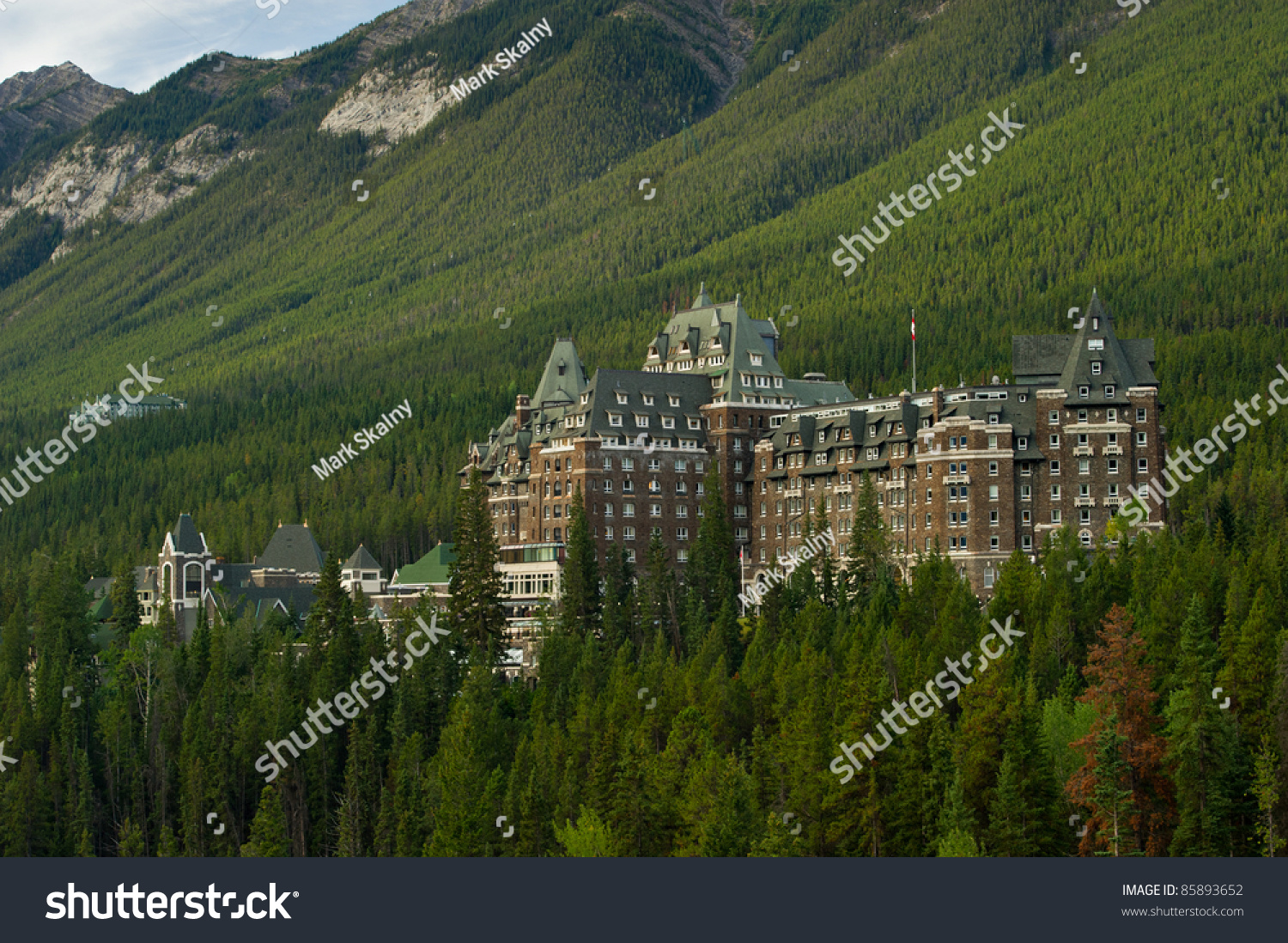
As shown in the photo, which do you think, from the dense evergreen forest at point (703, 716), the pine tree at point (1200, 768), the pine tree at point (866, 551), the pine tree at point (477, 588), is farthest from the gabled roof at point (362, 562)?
the pine tree at point (1200, 768)

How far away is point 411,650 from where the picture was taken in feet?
490

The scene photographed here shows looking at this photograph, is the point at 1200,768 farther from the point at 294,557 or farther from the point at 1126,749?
the point at 294,557

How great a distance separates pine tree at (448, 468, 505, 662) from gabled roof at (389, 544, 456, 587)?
62.3 feet

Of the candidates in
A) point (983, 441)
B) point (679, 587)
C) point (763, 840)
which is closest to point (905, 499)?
point (983, 441)

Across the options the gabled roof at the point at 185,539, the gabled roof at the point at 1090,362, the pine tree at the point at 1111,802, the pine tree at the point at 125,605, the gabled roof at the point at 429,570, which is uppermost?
the gabled roof at the point at 1090,362

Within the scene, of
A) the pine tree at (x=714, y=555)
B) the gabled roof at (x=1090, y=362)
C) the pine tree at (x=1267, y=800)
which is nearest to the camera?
the pine tree at (x=1267, y=800)

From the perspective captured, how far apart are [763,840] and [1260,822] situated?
2630 centimetres

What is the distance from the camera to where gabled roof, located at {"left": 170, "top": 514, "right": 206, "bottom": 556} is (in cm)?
18688

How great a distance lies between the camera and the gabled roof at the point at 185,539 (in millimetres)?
186875

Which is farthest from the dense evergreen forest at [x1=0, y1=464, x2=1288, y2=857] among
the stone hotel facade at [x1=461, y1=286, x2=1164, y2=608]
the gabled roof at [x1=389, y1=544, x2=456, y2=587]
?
the gabled roof at [x1=389, y1=544, x2=456, y2=587]

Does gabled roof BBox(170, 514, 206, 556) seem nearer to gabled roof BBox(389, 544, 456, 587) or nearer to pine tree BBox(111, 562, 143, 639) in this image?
pine tree BBox(111, 562, 143, 639)

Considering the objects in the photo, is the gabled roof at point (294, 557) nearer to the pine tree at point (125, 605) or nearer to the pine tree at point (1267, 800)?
the pine tree at point (125, 605)

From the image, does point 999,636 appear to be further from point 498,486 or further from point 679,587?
point 498,486

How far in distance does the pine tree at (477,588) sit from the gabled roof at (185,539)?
42380mm
